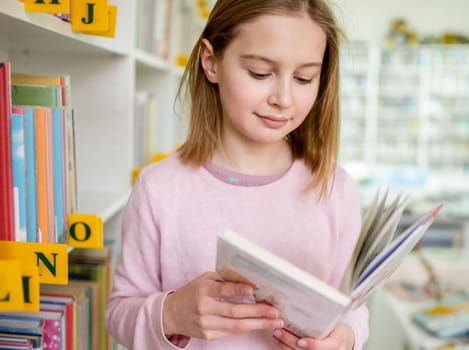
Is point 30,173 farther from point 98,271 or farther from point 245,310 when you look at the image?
point 98,271

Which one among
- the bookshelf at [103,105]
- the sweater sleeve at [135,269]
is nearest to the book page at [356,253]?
the sweater sleeve at [135,269]

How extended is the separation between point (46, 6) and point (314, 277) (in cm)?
48

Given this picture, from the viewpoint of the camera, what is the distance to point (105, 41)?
112 centimetres

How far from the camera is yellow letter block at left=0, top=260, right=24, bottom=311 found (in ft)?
2.04

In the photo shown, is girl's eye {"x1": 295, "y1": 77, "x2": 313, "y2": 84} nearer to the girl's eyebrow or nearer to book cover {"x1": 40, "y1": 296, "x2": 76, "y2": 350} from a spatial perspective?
the girl's eyebrow

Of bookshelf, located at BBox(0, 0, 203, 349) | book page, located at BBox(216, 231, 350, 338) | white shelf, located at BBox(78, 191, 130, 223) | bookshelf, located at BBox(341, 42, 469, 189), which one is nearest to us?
book page, located at BBox(216, 231, 350, 338)

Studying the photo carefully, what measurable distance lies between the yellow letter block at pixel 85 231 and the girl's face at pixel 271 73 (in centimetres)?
28

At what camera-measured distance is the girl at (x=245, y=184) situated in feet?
2.81

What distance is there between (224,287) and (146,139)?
116 centimetres

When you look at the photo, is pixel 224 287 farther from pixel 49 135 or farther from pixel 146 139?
pixel 146 139

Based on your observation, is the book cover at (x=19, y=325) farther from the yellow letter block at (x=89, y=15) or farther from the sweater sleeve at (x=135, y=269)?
the yellow letter block at (x=89, y=15)

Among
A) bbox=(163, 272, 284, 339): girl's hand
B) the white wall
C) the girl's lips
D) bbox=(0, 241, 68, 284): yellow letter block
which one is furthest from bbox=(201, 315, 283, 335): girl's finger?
the white wall

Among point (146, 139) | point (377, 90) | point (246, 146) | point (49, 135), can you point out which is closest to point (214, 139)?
point (246, 146)

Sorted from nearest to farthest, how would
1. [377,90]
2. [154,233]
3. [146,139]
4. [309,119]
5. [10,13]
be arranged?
[10,13] < [154,233] < [309,119] < [146,139] < [377,90]
